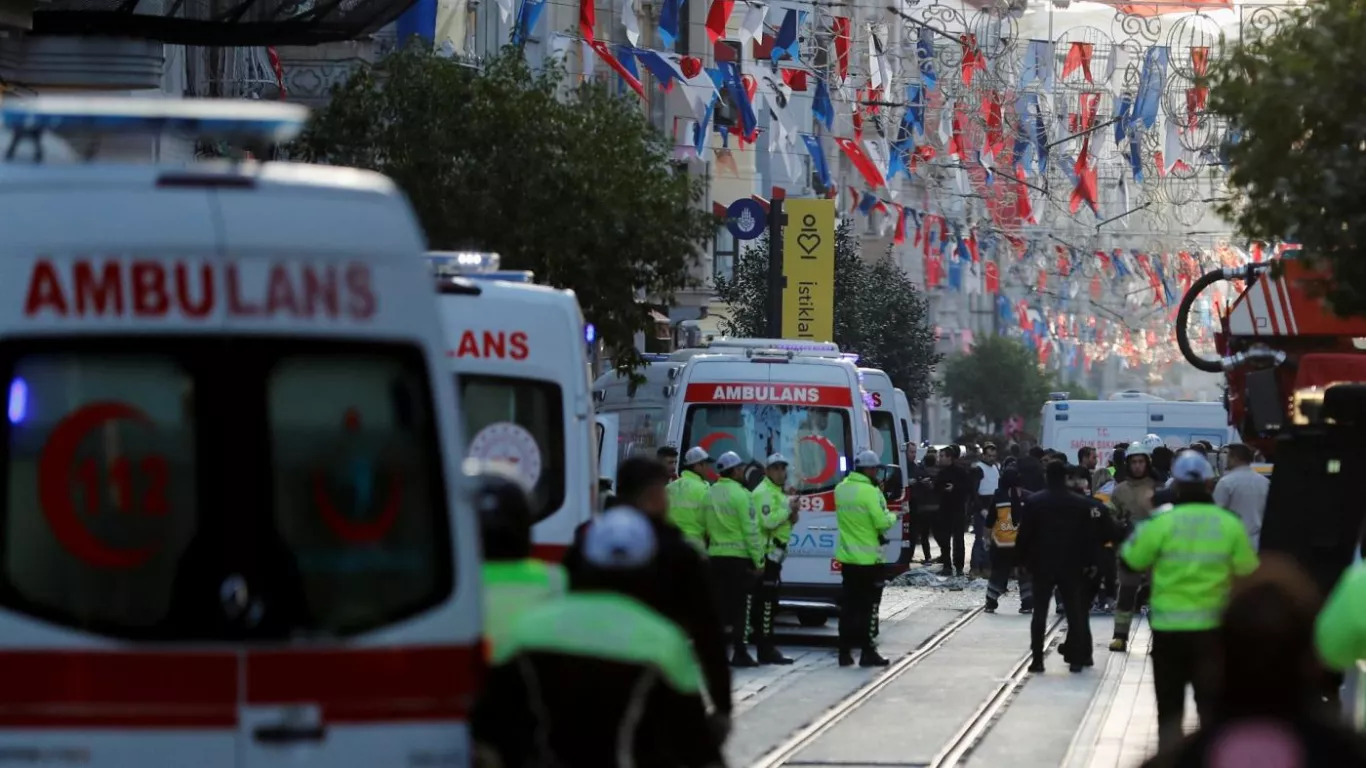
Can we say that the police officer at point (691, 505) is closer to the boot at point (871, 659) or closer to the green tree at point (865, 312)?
the boot at point (871, 659)

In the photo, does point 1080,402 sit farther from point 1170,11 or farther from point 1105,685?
point 1105,685

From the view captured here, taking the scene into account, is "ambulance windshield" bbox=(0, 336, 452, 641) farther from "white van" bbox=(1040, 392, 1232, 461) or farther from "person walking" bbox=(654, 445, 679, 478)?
"white van" bbox=(1040, 392, 1232, 461)

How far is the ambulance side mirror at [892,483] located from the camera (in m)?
23.7

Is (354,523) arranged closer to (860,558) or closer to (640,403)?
(860,558)

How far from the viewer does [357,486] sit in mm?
6852

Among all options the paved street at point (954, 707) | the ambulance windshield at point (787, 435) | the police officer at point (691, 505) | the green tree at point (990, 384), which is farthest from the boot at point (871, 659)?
the green tree at point (990, 384)

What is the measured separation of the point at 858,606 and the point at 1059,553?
1.71m

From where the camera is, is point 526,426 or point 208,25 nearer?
point 526,426

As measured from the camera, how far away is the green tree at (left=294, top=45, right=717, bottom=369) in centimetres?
2481

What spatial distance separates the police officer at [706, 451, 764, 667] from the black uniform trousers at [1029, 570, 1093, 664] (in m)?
2.04

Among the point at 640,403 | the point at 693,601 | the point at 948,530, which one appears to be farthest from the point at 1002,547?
the point at 693,601

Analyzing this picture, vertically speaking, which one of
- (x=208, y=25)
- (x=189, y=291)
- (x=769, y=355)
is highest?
(x=208, y=25)

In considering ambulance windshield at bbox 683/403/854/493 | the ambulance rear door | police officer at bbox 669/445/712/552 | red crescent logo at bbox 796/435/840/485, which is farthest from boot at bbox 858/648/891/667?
the ambulance rear door

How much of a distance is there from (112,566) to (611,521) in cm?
A: 135
